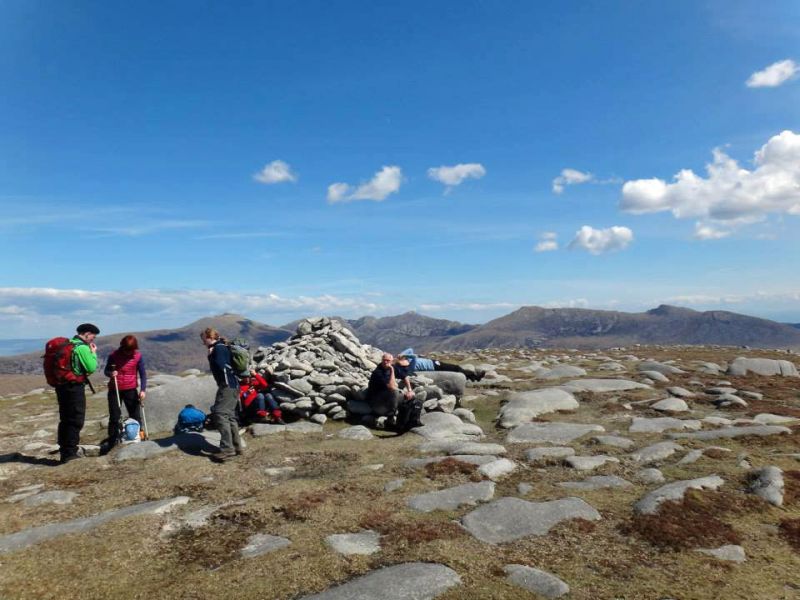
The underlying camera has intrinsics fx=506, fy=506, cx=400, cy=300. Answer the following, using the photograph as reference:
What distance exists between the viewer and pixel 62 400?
1413 centimetres

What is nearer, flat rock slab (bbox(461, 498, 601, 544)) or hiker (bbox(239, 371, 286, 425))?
flat rock slab (bbox(461, 498, 601, 544))

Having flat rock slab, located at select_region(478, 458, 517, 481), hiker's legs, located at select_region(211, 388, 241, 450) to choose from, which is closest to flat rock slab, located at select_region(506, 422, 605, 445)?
flat rock slab, located at select_region(478, 458, 517, 481)

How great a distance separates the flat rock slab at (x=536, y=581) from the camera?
22.1ft

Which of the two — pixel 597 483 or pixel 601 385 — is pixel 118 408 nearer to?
pixel 597 483

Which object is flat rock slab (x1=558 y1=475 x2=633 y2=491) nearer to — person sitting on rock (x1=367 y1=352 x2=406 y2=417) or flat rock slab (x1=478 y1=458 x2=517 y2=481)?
flat rock slab (x1=478 y1=458 x2=517 y2=481)

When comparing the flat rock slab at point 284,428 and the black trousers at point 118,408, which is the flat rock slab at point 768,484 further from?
the flat rock slab at point 284,428

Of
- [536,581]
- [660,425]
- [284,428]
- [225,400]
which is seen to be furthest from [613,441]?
[225,400]

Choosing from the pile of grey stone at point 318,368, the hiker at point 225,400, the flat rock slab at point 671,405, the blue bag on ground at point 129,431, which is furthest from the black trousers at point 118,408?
the flat rock slab at point 671,405

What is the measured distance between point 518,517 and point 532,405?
1113 cm

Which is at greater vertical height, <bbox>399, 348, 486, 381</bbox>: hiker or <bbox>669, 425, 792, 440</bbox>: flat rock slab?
<bbox>399, 348, 486, 381</bbox>: hiker

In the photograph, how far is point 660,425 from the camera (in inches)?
662

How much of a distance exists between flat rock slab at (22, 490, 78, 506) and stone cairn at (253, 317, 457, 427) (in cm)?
847

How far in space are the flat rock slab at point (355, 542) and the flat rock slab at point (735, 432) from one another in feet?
36.1

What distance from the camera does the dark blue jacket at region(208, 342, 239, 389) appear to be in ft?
47.4
